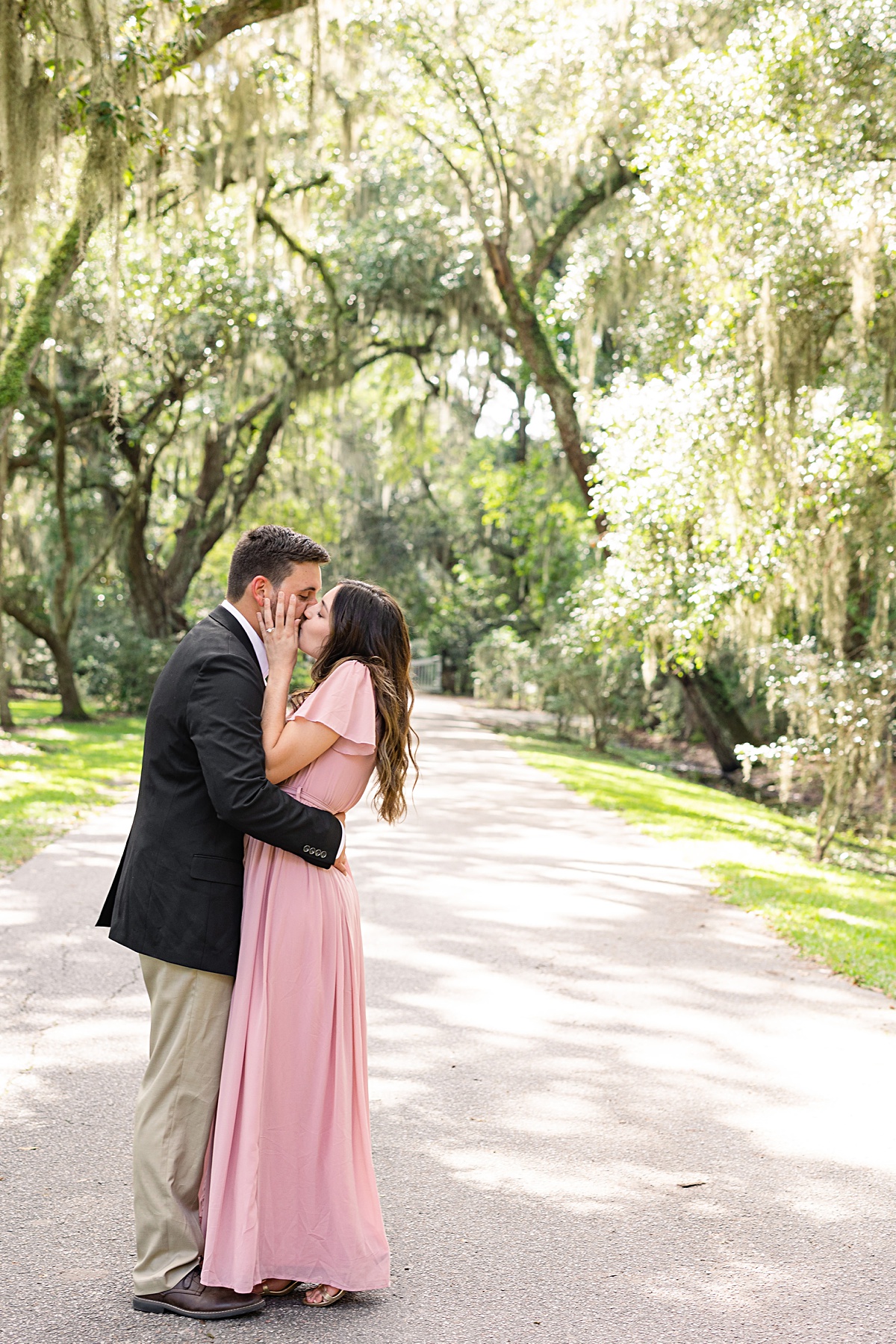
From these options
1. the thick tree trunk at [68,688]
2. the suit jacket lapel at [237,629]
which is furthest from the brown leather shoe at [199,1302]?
the thick tree trunk at [68,688]

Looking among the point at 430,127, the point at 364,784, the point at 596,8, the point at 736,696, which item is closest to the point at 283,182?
the point at 430,127

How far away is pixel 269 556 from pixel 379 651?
384mm

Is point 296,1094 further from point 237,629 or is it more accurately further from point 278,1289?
point 237,629

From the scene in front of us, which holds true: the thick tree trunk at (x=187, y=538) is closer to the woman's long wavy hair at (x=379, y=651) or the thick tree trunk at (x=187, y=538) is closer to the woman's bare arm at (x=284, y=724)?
the woman's long wavy hair at (x=379, y=651)

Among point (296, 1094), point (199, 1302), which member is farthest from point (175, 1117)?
point (199, 1302)

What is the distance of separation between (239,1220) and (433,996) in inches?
113

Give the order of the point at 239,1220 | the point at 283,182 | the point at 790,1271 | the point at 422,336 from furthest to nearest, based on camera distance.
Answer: the point at 422,336 < the point at 283,182 < the point at 790,1271 < the point at 239,1220

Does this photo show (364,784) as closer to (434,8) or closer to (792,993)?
(792,993)

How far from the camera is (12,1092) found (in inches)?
168

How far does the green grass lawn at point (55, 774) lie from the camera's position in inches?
371

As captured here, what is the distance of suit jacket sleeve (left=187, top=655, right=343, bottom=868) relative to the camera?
2961mm

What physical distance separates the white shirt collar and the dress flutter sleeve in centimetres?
15

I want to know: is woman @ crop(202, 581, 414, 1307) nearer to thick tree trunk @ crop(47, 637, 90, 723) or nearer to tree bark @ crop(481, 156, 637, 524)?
tree bark @ crop(481, 156, 637, 524)

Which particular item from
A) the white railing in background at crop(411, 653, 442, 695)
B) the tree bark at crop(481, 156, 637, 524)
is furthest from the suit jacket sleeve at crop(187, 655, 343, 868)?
the white railing in background at crop(411, 653, 442, 695)
